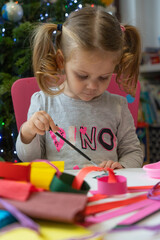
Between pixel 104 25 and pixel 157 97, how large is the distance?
6.87ft

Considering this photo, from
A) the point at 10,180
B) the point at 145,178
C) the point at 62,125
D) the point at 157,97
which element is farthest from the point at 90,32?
the point at 157,97

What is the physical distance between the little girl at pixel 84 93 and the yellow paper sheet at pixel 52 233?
48cm

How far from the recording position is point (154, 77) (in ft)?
10.4

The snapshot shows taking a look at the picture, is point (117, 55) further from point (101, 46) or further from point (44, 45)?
point (44, 45)

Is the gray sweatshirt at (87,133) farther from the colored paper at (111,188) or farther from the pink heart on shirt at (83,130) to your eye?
the colored paper at (111,188)

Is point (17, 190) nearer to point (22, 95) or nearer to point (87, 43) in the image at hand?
point (87, 43)

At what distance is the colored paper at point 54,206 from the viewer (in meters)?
0.40

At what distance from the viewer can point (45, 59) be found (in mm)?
1075

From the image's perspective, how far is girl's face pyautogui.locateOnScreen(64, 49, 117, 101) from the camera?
36.5 inches

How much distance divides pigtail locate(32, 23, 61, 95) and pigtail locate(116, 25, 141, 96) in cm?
26

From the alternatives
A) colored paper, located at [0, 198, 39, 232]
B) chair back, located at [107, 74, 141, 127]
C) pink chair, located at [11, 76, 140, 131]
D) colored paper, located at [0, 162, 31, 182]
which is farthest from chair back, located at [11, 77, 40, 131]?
colored paper, located at [0, 198, 39, 232]

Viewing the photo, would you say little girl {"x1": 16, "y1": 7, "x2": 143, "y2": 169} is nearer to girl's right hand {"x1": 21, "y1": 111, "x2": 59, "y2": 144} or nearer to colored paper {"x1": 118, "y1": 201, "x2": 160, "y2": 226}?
girl's right hand {"x1": 21, "y1": 111, "x2": 59, "y2": 144}

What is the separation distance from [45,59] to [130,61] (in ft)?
1.05

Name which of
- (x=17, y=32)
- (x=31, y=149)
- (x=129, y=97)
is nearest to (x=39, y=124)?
(x=31, y=149)
